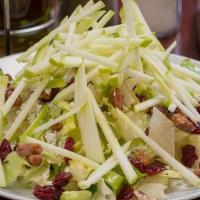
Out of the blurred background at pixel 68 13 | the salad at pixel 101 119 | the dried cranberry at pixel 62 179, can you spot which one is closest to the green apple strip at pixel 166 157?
the salad at pixel 101 119

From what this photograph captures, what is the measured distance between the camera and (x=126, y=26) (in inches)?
41.7

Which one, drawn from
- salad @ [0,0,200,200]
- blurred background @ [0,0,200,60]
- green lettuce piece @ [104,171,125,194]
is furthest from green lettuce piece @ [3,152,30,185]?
blurred background @ [0,0,200,60]

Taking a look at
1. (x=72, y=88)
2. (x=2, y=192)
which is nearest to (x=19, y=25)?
(x=72, y=88)

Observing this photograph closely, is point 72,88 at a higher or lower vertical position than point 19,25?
higher

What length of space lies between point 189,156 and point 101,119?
14cm

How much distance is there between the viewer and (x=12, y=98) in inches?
40.4

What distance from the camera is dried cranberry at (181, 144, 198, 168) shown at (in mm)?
981

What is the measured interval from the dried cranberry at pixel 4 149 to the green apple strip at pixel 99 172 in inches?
5.3

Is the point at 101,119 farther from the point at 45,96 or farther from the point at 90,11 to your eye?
the point at 90,11

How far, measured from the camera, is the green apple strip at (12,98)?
3.37 feet

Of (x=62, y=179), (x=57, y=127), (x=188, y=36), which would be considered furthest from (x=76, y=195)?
(x=188, y=36)

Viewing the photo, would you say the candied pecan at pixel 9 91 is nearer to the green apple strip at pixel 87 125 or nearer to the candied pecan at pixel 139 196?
the green apple strip at pixel 87 125

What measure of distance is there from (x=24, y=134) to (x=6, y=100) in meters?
0.10

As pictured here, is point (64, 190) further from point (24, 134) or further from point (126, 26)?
point (126, 26)
